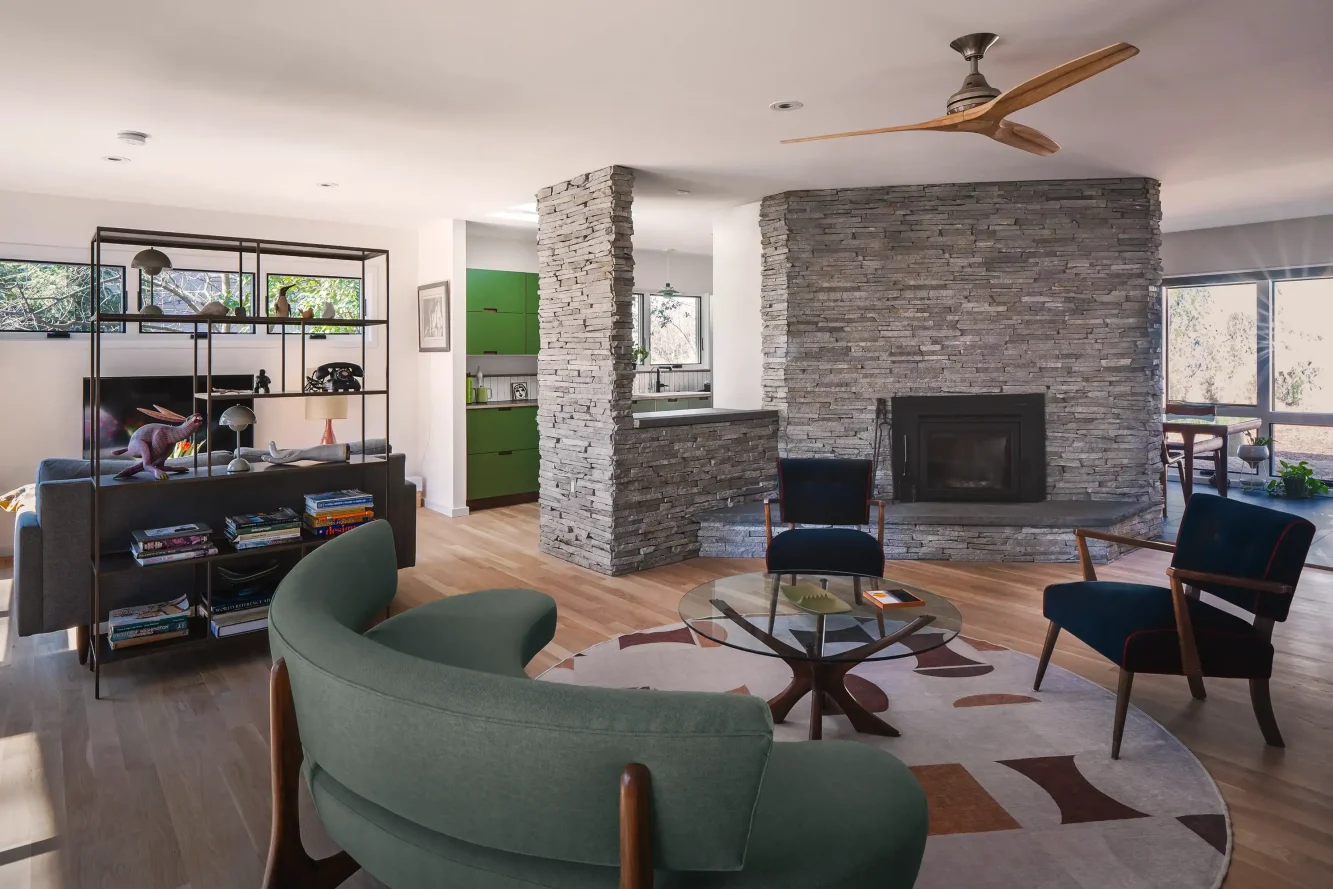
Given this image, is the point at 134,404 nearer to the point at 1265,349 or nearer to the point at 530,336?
the point at 530,336

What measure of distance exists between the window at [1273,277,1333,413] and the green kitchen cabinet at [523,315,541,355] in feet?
22.8

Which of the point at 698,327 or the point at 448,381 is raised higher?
the point at 698,327

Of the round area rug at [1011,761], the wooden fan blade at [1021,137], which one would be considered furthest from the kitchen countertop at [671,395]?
the wooden fan blade at [1021,137]

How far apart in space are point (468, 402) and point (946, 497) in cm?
422

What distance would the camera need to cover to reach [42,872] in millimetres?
2131

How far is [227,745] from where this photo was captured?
2867mm

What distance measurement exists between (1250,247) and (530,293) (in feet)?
22.2

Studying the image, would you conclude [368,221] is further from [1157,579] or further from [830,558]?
[1157,579]

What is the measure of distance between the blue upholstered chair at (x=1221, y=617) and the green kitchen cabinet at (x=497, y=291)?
19.0ft

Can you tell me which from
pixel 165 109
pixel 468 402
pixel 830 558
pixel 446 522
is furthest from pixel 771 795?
pixel 468 402

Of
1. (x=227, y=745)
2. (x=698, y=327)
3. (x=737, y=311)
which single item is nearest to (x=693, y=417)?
(x=737, y=311)

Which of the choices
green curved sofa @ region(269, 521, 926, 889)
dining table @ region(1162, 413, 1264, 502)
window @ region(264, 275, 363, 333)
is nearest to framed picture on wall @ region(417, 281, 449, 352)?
window @ region(264, 275, 363, 333)

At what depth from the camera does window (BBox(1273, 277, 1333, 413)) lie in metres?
7.50

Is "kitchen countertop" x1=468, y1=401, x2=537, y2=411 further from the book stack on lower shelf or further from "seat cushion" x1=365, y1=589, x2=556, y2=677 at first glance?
"seat cushion" x1=365, y1=589, x2=556, y2=677
